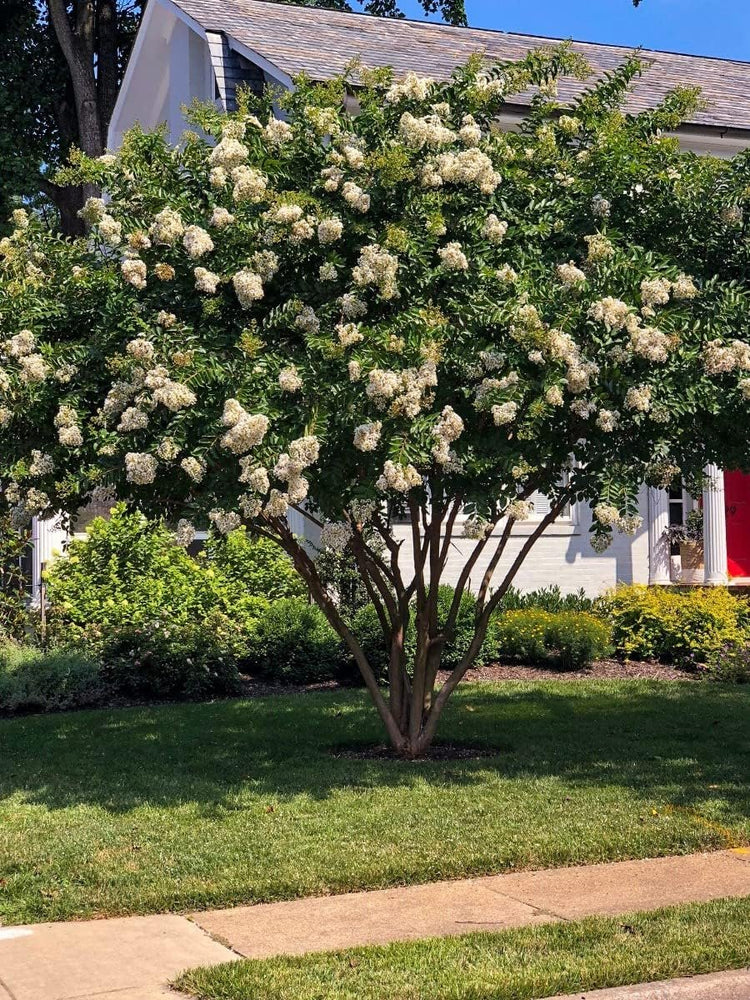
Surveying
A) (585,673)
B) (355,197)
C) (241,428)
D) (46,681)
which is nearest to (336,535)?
(241,428)

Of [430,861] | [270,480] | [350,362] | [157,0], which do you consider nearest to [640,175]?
[350,362]

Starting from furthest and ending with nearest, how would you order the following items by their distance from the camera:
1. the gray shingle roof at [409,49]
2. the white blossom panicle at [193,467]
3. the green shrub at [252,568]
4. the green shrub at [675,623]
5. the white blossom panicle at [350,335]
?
the gray shingle roof at [409,49], the green shrub at [675,623], the green shrub at [252,568], the white blossom panicle at [350,335], the white blossom panicle at [193,467]

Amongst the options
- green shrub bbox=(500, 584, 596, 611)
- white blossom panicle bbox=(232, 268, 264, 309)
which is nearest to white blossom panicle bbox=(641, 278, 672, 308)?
white blossom panicle bbox=(232, 268, 264, 309)

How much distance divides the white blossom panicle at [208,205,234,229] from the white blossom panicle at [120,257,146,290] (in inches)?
20.9

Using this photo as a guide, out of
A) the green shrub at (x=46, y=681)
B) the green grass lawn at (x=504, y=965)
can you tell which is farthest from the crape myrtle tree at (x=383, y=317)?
the green shrub at (x=46, y=681)

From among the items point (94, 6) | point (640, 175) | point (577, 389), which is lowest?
point (577, 389)

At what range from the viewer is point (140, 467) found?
7.31 meters

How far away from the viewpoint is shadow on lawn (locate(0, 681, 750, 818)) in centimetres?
866

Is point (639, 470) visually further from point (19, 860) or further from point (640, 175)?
point (19, 860)

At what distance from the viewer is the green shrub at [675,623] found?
49.6 ft

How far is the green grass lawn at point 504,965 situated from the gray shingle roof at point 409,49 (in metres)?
11.8

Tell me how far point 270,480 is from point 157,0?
48.1 feet

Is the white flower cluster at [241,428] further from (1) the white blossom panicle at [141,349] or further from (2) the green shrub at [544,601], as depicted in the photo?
(2) the green shrub at [544,601]

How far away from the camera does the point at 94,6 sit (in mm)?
27422
